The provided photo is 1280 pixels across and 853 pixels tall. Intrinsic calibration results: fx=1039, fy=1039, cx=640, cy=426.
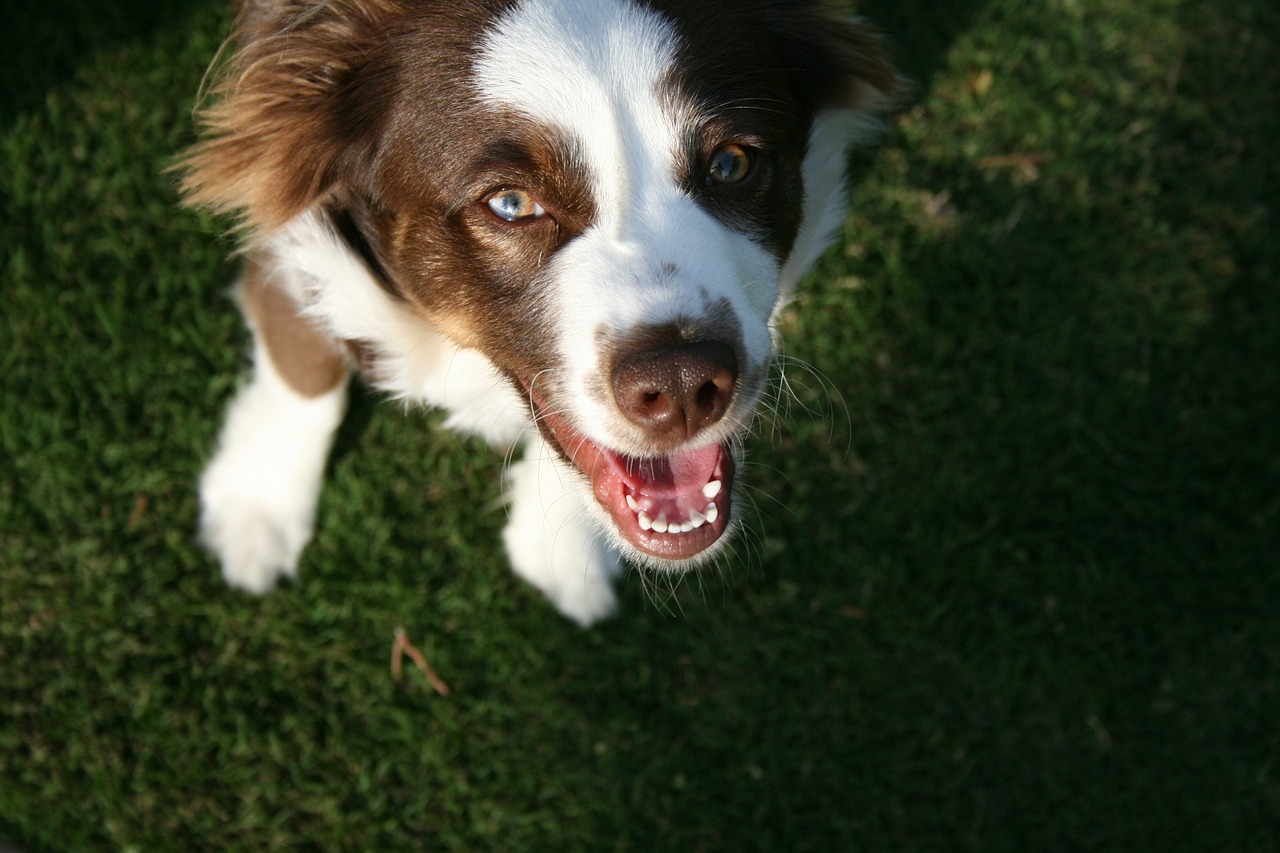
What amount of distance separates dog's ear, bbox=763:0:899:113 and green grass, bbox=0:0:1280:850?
4.31 feet

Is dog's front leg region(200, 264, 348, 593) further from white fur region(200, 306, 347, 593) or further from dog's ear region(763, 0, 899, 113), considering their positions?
dog's ear region(763, 0, 899, 113)

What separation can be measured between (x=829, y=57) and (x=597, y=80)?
847mm

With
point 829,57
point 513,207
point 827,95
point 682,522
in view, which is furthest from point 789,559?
point 513,207

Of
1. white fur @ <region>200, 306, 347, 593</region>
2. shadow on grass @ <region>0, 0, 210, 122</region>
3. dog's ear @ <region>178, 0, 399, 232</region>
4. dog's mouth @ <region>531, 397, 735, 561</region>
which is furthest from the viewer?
shadow on grass @ <region>0, 0, 210, 122</region>

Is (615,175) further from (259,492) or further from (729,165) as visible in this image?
(259,492)

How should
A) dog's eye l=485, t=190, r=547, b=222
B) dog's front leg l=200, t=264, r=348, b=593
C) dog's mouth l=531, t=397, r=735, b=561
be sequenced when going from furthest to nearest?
dog's front leg l=200, t=264, r=348, b=593, dog's mouth l=531, t=397, r=735, b=561, dog's eye l=485, t=190, r=547, b=222

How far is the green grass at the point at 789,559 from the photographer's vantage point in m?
3.65

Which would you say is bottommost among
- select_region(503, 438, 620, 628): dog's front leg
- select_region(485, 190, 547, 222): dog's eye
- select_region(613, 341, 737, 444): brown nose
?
select_region(503, 438, 620, 628): dog's front leg

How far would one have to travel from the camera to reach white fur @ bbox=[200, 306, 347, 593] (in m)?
3.57

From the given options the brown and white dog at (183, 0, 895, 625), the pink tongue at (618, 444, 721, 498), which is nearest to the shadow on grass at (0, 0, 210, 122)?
the brown and white dog at (183, 0, 895, 625)

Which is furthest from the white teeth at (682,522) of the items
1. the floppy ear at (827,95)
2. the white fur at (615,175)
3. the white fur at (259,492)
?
the white fur at (259,492)

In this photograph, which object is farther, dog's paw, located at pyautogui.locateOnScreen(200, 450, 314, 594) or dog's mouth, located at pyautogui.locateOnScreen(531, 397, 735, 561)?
dog's paw, located at pyautogui.locateOnScreen(200, 450, 314, 594)

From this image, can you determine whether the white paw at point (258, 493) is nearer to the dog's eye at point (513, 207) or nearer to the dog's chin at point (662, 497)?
the dog's chin at point (662, 497)

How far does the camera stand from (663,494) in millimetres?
2732
